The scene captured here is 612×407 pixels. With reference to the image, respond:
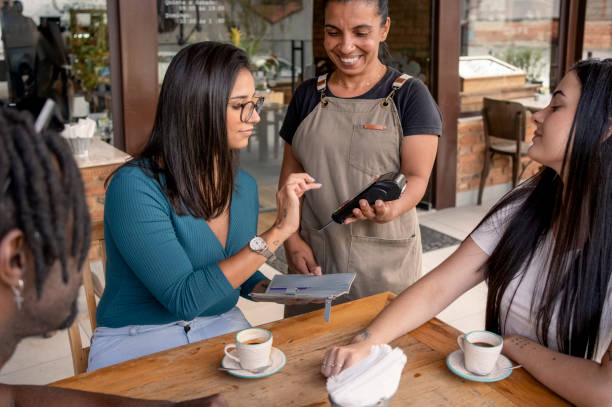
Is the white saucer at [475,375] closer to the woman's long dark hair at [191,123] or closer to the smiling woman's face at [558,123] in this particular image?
the smiling woman's face at [558,123]

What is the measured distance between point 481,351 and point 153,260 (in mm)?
863

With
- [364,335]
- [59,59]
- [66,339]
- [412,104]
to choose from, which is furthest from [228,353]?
[59,59]

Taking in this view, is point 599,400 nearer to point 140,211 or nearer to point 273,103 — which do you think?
point 140,211

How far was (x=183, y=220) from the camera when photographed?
70.2 inches

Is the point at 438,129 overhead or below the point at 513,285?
overhead

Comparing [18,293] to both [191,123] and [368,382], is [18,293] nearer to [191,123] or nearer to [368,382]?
[368,382]

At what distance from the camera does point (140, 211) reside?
1688 mm

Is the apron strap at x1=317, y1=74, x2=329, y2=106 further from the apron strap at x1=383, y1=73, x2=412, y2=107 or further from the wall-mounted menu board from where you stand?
the wall-mounted menu board

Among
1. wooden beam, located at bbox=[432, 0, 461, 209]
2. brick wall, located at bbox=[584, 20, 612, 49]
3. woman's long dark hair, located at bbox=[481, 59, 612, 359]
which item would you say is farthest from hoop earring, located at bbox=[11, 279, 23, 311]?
brick wall, located at bbox=[584, 20, 612, 49]

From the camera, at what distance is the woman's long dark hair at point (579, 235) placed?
144 cm

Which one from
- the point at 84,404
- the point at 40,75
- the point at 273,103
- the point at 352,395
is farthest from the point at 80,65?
the point at 352,395

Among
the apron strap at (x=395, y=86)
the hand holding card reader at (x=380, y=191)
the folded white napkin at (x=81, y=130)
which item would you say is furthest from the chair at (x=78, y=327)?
the folded white napkin at (x=81, y=130)

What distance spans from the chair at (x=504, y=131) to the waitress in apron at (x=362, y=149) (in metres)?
3.37

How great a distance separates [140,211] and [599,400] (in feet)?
3.86
